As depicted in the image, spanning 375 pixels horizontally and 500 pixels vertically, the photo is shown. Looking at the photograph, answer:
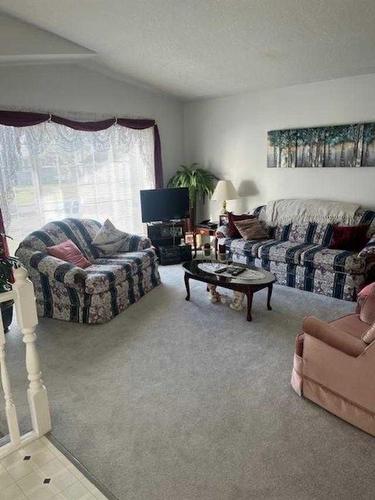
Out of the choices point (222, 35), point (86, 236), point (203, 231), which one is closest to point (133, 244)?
point (86, 236)

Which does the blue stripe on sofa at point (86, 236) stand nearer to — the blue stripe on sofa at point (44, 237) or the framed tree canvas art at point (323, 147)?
the blue stripe on sofa at point (44, 237)

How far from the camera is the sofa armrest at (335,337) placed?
6.81 ft

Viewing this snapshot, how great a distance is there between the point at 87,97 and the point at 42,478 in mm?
4463

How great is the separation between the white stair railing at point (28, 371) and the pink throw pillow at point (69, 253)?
1.96 meters

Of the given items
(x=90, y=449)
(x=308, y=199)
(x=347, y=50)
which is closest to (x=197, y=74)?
(x=347, y=50)

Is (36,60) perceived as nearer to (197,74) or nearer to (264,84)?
(197,74)

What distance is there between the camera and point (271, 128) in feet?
17.5

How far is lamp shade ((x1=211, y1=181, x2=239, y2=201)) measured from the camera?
5.52 m

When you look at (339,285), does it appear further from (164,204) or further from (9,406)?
(9,406)

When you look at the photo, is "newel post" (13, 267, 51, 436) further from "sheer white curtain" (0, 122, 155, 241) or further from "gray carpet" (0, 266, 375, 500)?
"sheer white curtain" (0, 122, 155, 241)

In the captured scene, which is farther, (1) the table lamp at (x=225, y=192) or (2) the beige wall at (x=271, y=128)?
(1) the table lamp at (x=225, y=192)

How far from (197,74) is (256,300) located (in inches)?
117

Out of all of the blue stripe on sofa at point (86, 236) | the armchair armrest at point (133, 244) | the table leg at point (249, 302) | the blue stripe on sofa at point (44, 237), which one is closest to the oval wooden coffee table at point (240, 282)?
the table leg at point (249, 302)

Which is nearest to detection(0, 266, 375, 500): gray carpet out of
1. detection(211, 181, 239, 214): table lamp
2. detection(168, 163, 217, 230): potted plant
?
detection(211, 181, 239, 214): table lamp
